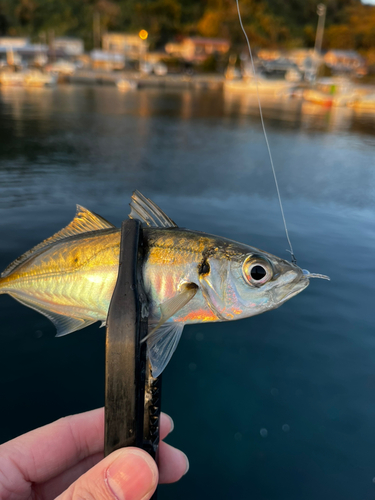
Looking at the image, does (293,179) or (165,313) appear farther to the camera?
(293,179)

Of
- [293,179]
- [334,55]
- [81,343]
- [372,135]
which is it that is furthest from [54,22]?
[81,343]

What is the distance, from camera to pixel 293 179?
1411 centimetres

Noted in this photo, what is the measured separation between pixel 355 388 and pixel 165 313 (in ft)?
13.1

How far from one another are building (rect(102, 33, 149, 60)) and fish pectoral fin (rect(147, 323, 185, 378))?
120889 mm

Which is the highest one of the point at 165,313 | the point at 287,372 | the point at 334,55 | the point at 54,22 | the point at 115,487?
the point at 54,22

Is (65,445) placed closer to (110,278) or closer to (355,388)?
(110,278)

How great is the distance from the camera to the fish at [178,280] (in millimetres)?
1953

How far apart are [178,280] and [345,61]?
131551 mm

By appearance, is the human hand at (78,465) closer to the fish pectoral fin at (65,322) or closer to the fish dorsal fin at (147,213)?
the fish pectoral fin at (65,322)

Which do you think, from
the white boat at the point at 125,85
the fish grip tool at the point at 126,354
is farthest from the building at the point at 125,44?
the fish grip tool at the point at 126,354

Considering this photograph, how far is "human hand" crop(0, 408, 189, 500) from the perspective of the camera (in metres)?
1.76

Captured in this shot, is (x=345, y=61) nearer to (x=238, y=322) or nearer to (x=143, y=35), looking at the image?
(x=143, y=35)

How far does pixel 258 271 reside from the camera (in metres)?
1.98

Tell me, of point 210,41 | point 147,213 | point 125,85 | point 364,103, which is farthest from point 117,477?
point 210,41
